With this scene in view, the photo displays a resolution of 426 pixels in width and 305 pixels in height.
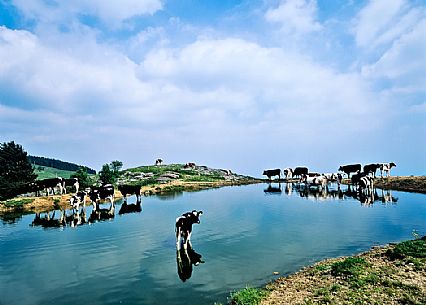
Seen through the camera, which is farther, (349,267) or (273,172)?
(273,172)

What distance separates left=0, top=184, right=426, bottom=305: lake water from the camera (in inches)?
474

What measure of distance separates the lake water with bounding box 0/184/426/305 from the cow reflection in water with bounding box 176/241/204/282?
126 mm

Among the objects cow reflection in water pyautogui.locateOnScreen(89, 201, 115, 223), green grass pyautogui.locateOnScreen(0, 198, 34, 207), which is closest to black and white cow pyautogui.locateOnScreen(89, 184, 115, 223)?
cow reflection in water pyautogui.locateOnScreen(89, 201, 115, 223)

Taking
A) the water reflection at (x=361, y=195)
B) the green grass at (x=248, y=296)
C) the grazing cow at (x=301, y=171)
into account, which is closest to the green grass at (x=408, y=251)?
the green grass at (x=248, y=296)

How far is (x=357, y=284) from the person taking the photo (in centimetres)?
1020

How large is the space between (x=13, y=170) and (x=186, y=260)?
45.5 meters

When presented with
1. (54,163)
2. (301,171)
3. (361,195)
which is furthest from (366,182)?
(54,163)

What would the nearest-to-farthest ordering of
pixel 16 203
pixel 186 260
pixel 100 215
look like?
1. pixel 186 260
2. pixel 100 215
3. pixel 16 203

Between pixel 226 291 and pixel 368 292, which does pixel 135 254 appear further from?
pixel 368 292

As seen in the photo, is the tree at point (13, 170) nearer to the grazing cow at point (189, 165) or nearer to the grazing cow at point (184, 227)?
the grazing cow at point (184, 227)

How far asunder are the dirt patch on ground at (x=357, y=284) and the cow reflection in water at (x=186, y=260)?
4.40m

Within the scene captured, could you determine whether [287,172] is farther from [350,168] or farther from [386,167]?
[386,167]

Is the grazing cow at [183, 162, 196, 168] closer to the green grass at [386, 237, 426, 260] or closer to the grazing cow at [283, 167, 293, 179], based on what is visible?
the grazing cow at [283, 167, 293, 179]

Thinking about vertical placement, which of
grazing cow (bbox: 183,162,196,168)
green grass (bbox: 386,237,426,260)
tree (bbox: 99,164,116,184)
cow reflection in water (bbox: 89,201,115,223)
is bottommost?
cow reflection in water (bbox: 89,201,115,223)
